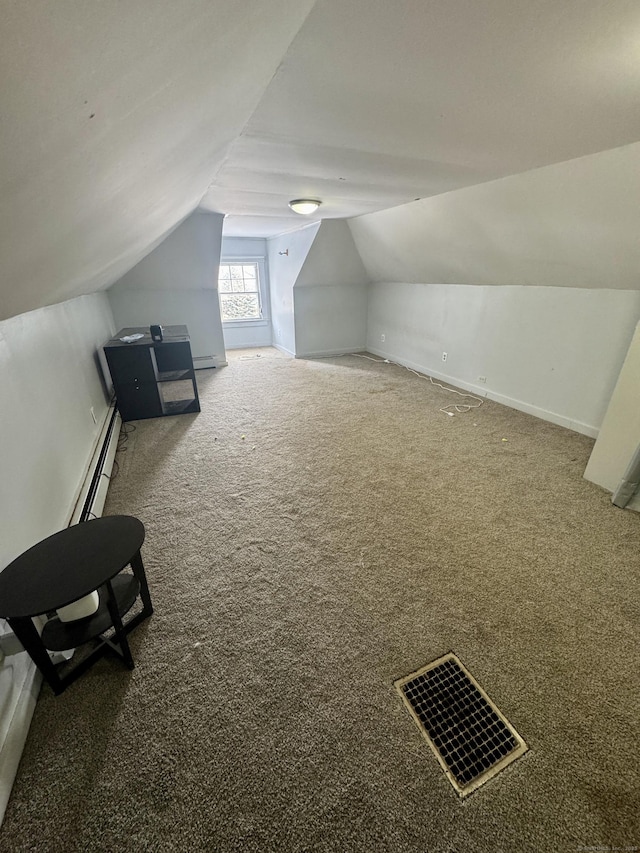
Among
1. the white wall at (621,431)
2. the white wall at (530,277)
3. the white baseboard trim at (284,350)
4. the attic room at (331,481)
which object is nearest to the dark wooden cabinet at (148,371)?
the attic room at (331,481)

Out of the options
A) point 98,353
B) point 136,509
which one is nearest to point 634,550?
point 136,509

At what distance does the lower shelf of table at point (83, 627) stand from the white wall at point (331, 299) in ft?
14.5

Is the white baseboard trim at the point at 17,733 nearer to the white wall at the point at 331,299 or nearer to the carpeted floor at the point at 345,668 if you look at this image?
the carpeted floor at the point at 345,668

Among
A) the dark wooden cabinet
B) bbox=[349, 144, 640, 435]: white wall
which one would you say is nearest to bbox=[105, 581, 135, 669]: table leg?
the dark wooden cabinet

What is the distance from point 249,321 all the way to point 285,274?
131 cm

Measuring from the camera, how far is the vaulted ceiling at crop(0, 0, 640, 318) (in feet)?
1.64

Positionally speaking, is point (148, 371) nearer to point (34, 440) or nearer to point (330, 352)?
point (34, 440)

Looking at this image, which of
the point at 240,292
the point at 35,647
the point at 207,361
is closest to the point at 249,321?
the point at 240,292

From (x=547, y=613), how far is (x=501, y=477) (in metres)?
1.09

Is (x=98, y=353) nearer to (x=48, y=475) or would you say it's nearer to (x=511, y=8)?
(x=48, y=475)

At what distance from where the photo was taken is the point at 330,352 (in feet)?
18.7

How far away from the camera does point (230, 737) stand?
1.09m

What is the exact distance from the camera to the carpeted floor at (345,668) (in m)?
0.93

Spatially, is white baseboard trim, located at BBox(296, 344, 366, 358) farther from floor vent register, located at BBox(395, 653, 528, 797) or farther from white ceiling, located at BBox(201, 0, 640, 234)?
floor vent register, located at BBox(395, 653, 528, 797)
